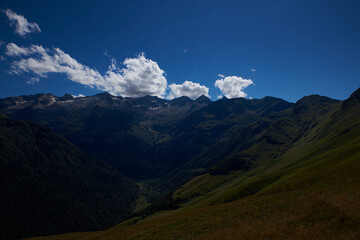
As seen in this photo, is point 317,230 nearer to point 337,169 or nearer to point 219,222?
point 219,222

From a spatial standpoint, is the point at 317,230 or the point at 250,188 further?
the point at 250,188

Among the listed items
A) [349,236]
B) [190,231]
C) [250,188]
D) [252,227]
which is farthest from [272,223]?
[250,188]

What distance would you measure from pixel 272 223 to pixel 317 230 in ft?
19.9

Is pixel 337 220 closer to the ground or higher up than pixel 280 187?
higher up

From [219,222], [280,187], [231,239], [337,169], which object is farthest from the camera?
[280,187]

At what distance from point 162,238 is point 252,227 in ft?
55.5

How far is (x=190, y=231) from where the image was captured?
33.3 meters

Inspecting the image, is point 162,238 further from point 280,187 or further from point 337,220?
point 280,187

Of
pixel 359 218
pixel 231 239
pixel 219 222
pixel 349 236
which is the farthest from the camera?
pixel 219 222

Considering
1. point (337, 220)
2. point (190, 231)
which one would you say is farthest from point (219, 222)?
point (337, 220)

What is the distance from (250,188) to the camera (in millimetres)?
105312

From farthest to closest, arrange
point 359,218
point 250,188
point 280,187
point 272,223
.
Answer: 1. point 250,188
2. point 280,187
3. point 272,223
4. point 359,218

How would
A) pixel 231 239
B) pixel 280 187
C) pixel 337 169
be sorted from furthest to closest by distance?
pixel 280 187 < pixel 337 169 < pixel 231 239

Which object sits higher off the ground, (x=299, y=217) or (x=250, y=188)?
(x=299, y=217)
